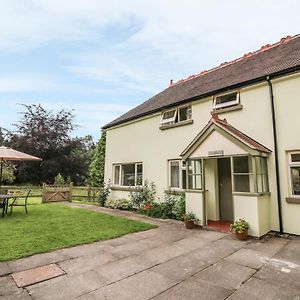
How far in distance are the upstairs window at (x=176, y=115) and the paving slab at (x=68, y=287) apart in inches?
317

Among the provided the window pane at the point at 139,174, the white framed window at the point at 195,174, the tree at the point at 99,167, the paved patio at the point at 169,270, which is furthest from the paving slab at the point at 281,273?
the tree at the point at 99,167

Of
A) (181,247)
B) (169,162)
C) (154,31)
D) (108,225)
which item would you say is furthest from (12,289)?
(154,31)

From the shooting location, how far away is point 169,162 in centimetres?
1131

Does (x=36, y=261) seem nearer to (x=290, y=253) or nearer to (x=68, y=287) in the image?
(x=68, y=287)

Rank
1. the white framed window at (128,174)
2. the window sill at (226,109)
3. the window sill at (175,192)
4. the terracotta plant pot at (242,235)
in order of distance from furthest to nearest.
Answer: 1. the white framed window at (128,174)
2. the window sill at (175,192)
3. the window sill at (226,109)
4. the terracotta plant pot at (242,235)

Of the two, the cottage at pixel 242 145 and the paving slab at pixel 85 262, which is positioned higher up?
the cottage at pixel 242 145

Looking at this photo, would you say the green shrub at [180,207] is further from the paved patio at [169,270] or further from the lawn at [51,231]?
the paved patio at [169,270]

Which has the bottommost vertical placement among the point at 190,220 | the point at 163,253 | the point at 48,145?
the point at 163,253

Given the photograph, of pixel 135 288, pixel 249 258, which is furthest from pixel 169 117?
pixel 135 288

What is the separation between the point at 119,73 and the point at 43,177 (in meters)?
20.2

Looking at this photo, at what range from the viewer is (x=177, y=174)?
11.0 metres

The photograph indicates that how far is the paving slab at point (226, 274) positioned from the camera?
3996 mm

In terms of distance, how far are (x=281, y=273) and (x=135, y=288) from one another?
2.81 meters

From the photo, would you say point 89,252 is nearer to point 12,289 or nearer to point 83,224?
point 12,289
